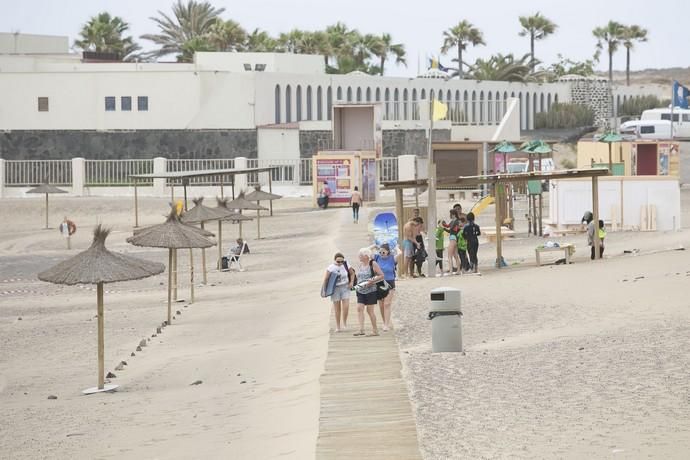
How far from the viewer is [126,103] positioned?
63.7m

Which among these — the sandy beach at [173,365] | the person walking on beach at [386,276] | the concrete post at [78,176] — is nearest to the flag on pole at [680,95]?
the concrete post at [78,176]

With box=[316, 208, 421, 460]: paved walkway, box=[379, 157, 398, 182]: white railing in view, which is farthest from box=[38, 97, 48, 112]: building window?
box=[316, 208, 421, 460]: paved walkway

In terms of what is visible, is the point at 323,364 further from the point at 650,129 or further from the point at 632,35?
the point at 632,35

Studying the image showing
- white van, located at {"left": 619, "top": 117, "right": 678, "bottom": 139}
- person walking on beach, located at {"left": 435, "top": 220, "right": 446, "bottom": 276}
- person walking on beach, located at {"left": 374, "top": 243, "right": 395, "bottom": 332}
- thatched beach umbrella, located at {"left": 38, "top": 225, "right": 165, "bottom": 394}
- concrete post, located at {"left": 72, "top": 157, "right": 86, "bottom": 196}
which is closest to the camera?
thatched beach umbrella, located at {"left": 38, "top": 225, "right": 165, "bottom": 394}

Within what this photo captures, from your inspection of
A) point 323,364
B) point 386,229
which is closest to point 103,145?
point 386,229

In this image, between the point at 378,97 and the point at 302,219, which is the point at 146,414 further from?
the point at 378,97

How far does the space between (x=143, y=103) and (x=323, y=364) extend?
4819 cm

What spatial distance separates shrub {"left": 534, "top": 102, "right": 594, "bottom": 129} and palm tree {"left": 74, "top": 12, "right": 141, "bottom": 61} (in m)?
27.6

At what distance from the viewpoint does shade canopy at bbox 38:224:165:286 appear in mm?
18797

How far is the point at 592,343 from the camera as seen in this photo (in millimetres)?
17125

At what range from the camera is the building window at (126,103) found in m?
63.6

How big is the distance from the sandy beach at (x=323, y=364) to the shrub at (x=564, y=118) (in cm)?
4941

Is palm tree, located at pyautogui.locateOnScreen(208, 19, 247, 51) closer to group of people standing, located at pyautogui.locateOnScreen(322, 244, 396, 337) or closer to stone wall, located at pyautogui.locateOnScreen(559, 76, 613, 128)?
stone wall, located at pyautogui.locateOnScreen(559, 76, 613, 128)

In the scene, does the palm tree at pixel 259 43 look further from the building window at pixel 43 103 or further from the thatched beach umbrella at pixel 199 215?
the thatched beach umbrella at pixel 199 215
